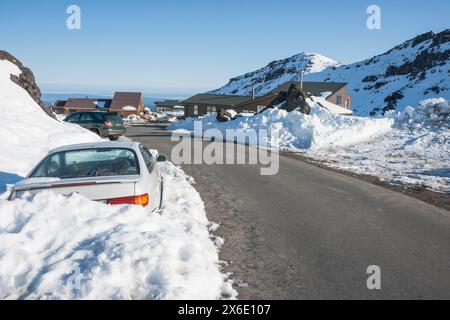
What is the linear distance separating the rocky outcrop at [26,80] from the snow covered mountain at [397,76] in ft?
220

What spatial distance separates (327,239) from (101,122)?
16.3 meters

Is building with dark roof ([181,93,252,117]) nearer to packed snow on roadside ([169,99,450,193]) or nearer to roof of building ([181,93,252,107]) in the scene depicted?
roof of building ([181,93,252,107])

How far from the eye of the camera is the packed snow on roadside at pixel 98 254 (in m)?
4.21

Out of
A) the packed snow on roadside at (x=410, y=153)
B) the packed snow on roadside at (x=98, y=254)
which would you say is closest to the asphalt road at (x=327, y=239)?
the packed snow on roadside at (x=98, y=254)

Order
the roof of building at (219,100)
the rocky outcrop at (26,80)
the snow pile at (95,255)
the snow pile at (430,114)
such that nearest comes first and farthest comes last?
the snow pile at (95,255) < the rocky outcrop at (26,80) < the snow pile at (430,114) < the roof of building at (219,100)

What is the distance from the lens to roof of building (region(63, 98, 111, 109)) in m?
85.8

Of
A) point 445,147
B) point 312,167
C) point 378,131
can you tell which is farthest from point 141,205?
point 378,131

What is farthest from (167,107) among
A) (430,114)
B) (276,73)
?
(430,114)

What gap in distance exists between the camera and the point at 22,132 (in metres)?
14.3

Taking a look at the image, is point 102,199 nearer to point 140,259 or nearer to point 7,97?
point 140,259

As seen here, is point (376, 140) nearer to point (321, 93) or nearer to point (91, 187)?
point (91, 187)

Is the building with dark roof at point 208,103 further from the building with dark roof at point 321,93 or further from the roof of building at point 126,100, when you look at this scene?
the roof of building at point 126,100

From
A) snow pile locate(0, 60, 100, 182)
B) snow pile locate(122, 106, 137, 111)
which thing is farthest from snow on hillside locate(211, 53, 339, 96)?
snow pile locate(0, 60, 100, 182)
